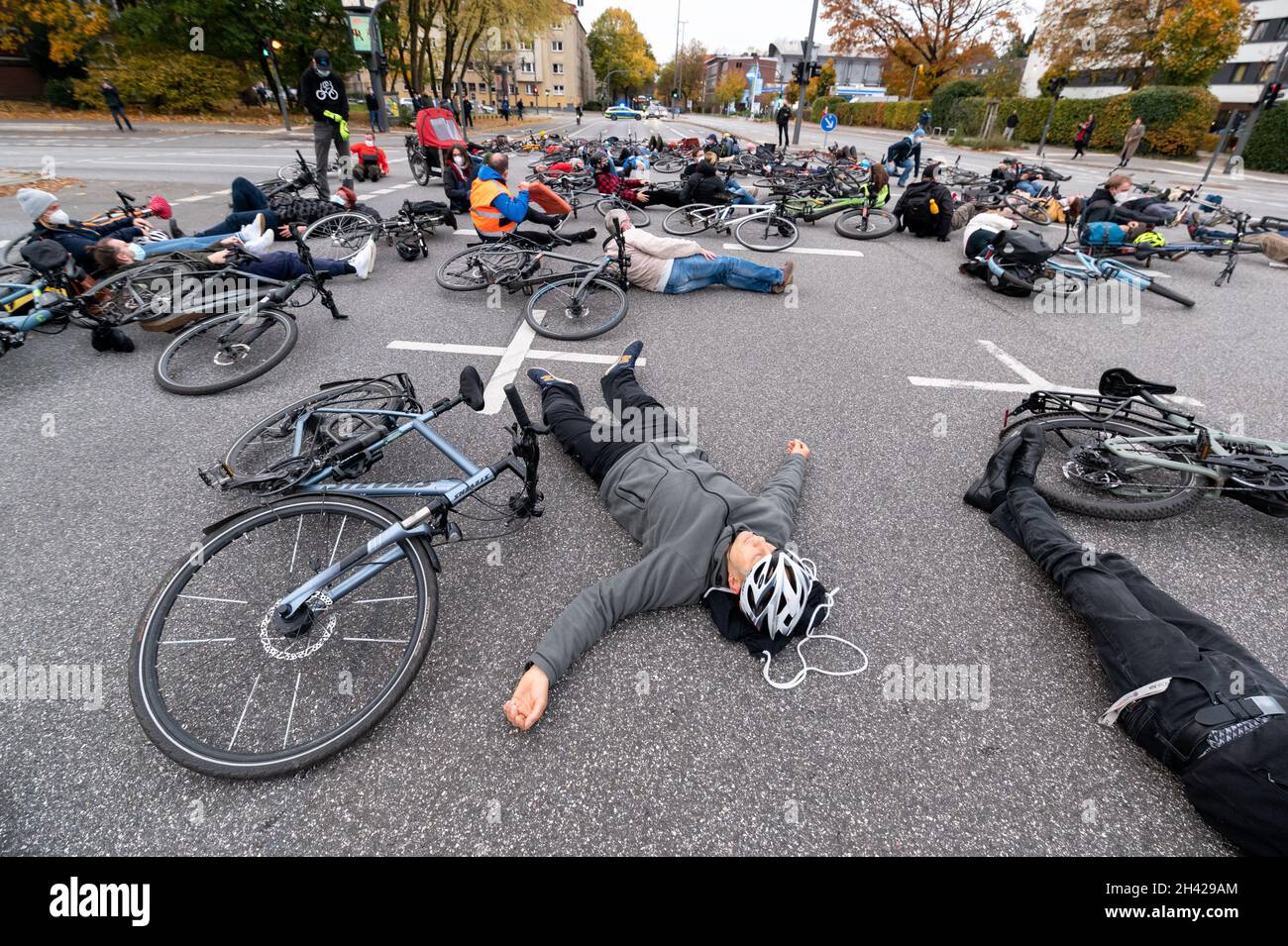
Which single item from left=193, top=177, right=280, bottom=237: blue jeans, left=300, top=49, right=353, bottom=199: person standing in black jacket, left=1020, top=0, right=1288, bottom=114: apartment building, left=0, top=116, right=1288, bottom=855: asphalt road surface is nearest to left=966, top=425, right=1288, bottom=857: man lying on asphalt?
left=0, top=116, right=1288, bottom=855: asphalt road surface

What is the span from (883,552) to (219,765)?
3180mm

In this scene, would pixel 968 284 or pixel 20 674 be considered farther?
pixel 968 284

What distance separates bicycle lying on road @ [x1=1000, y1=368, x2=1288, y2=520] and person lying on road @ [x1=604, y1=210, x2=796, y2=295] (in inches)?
150

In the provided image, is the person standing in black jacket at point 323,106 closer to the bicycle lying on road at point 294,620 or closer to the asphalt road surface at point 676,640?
the asphalt road surface at point 676,640

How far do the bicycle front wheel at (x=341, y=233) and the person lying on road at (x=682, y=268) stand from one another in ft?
13.3

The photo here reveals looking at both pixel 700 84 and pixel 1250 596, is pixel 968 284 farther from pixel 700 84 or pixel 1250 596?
pixel 700 84

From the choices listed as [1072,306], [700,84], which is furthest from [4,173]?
[700,84]

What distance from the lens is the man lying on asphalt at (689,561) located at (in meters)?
2.33

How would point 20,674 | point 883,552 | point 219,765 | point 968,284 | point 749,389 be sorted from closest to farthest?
point 219,765, point 20,674, point 883,552, point 749,389, point 968,284

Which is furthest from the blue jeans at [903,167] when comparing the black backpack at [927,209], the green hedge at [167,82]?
the green hedge at [167,82]

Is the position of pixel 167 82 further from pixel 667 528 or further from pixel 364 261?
pixel 667 528

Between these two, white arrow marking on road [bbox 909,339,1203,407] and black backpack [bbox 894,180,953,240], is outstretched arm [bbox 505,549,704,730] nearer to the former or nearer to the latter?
white arrow marking on road [bbox 909,339,1203,407]

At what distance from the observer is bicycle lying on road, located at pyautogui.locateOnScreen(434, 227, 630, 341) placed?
5656mm

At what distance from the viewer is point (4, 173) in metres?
12.0
